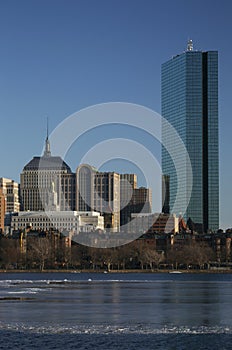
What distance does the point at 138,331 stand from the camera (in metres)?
54.7

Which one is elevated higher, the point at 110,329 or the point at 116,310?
the point at 116,310

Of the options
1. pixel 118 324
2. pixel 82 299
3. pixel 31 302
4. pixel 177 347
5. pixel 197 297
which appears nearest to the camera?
pixel 177 347

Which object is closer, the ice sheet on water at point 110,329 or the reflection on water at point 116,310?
the ice sheet on water at point 110,329

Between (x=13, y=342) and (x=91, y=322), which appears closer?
(x=13, y=342)

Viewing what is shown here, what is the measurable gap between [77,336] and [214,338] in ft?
24.7

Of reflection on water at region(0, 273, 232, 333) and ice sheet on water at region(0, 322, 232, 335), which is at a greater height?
reflection on water at region(0, 273, 232, 333)

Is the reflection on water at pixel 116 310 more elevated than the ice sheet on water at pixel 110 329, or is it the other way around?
the reflection on water at pixel 116 310

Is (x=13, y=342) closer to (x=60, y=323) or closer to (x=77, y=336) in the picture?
(x=77, y=336)

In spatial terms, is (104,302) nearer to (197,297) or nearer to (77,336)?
(197,297)

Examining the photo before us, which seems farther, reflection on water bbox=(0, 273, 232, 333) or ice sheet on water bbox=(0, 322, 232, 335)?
reflection on water bbox=(0, 273, 232, 333)

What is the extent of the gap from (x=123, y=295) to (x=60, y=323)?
3281cm

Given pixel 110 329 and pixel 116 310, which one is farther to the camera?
pixel 116 310

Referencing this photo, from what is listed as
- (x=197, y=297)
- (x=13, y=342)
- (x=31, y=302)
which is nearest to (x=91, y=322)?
(x=13, y=342)

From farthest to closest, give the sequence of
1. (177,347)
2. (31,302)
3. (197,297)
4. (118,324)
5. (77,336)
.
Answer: (197,297), (31,302), (118,324), (77,336), (177,347)
